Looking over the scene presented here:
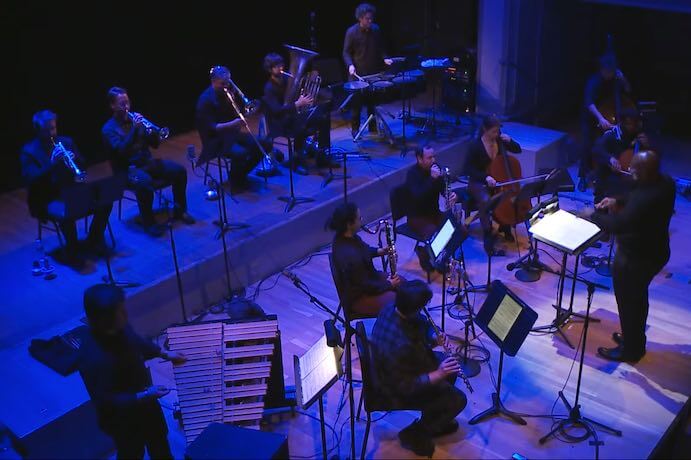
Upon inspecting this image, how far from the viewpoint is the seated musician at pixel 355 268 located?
19.3 ft

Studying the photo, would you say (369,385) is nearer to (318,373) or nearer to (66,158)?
(318,373)

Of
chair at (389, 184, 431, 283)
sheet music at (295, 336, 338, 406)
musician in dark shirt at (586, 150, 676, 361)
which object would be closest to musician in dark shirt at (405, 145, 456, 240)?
chair at (389, 184, 431, 283)

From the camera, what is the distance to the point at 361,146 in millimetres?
9570

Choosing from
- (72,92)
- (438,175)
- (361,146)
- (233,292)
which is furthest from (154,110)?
(438,175)

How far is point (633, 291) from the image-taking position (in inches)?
229

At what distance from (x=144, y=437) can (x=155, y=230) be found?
3.28 meters

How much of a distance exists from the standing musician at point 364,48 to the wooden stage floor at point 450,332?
1.42 metres

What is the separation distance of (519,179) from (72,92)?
5.16 m

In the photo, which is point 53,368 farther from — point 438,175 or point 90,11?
point 90,11

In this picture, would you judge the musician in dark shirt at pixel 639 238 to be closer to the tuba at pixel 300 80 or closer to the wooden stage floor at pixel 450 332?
the wooden stage floor at pixel 450 332

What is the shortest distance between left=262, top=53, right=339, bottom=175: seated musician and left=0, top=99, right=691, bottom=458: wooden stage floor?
1.46ft

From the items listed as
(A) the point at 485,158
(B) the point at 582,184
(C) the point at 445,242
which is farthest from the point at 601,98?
(C) the point at 445,242

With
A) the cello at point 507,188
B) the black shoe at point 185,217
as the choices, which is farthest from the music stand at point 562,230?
the black shoe at point 185,217

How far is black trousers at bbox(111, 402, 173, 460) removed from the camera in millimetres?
4441
